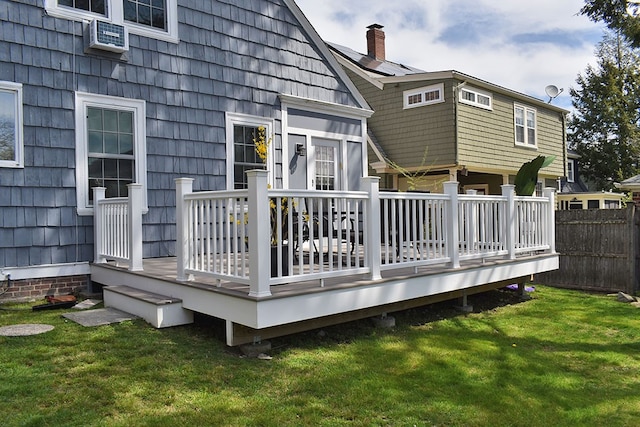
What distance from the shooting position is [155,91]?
6922 mm

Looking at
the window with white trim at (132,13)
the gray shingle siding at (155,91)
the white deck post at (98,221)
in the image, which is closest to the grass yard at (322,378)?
the white deck post at (98,221)

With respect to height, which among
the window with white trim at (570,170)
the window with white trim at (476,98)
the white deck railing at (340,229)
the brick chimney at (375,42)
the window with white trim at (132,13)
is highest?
the brick chimney at (375,42)

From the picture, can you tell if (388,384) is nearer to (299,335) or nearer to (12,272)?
(299,335)

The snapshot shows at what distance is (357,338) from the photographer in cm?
482

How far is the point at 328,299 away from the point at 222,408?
4.65 feet

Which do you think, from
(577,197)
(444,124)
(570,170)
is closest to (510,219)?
(444,124)

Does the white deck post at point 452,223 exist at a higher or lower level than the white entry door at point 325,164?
lower

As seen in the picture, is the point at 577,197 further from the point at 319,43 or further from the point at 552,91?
the point at 319,43

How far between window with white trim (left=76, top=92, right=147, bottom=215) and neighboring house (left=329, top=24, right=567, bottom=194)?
7665 mm

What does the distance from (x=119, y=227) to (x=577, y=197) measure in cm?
2098

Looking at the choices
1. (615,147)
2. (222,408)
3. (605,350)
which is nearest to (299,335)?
(222,408)

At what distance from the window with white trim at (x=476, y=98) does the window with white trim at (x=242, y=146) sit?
7.90 meters

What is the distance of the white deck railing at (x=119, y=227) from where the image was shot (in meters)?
5.34

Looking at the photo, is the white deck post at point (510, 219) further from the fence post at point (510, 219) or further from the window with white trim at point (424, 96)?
the window with white trim at point (424, 96)
